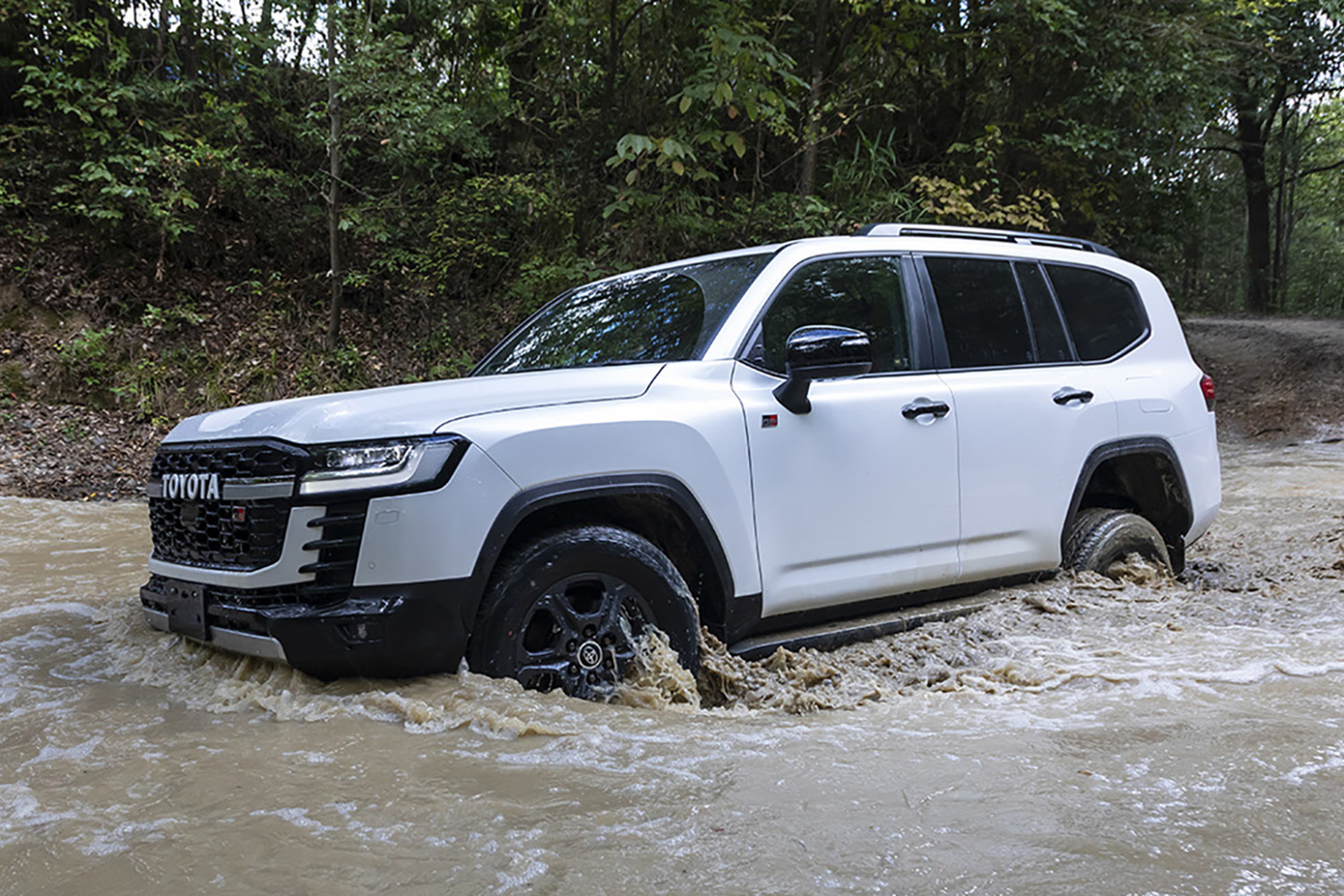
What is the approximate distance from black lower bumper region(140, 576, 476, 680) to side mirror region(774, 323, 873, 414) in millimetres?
1356

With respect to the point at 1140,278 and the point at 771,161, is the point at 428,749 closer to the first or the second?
the point at 1140,278

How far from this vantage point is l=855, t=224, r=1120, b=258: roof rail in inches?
169

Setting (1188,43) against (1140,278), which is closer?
(1140,278)

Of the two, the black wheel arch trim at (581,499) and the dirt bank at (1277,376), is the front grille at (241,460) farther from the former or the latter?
the dirt bank at (1277,376)

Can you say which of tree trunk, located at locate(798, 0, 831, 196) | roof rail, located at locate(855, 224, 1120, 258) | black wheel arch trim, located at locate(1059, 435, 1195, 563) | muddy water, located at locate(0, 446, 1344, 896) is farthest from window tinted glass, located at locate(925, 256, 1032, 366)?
tree trunk, located at locate(798, 0, 831, 196)

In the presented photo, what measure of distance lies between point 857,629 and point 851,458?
0.66 m

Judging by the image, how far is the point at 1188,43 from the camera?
1360 centimetres

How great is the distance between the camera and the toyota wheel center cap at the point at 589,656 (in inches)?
120

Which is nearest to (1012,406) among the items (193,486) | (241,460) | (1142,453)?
(1142,453)

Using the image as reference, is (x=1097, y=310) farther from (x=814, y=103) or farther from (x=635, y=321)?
(x=814, y=103)

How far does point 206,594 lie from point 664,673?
1.41 m

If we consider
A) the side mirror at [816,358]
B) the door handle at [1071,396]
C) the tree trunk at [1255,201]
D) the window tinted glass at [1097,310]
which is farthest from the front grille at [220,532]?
the tree trunk at [1255,201]

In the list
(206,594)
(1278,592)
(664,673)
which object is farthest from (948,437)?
(206,594)

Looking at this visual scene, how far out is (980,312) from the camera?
4.36 meters
